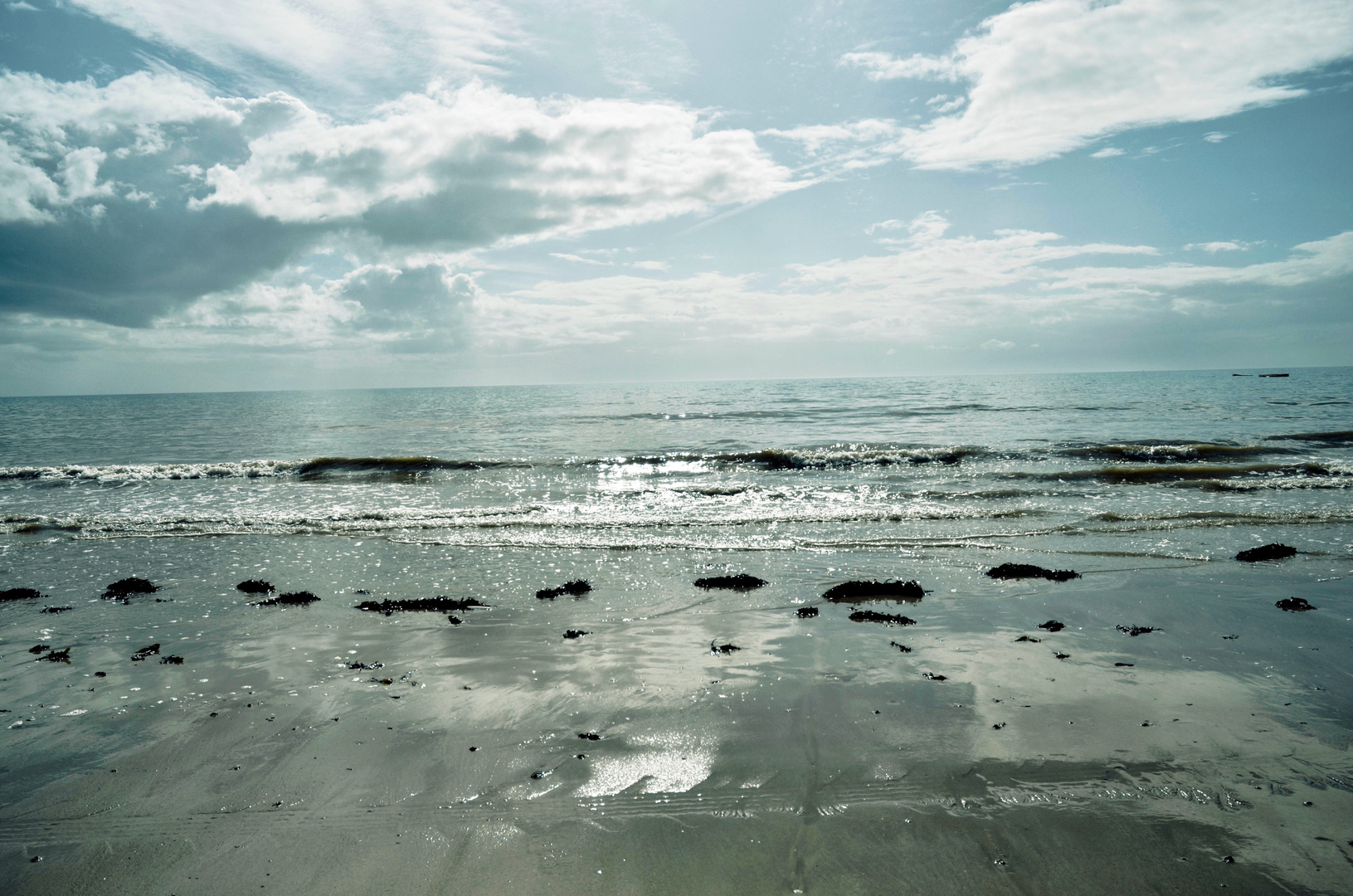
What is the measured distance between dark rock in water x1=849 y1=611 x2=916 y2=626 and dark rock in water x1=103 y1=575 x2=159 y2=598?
34.3 feet

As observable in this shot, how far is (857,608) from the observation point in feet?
27.9

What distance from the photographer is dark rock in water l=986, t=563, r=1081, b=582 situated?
32.1 feet

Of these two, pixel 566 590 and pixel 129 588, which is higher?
pixel 129 588

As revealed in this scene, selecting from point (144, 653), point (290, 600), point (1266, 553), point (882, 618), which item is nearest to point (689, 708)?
point (882, 618)

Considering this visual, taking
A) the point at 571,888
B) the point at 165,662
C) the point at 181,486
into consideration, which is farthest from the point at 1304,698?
the point at 181,486

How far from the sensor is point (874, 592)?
29.9 ft

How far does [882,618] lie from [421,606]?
630cm

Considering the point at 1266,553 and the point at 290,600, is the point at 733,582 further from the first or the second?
the point at 1266,553

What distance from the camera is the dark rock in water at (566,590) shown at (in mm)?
9320

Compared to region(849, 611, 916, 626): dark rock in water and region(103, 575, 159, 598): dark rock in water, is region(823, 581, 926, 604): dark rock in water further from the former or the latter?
region(103, 575, 159, 598): dark rock in water

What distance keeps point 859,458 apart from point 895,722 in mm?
22831

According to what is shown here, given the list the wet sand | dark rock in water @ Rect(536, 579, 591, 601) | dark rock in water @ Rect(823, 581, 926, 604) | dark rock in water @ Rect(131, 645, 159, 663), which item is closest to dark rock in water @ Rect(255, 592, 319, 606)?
the wet sand

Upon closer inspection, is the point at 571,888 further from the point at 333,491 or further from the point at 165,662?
the point at 333,491

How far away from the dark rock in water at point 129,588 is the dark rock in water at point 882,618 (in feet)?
34.3
